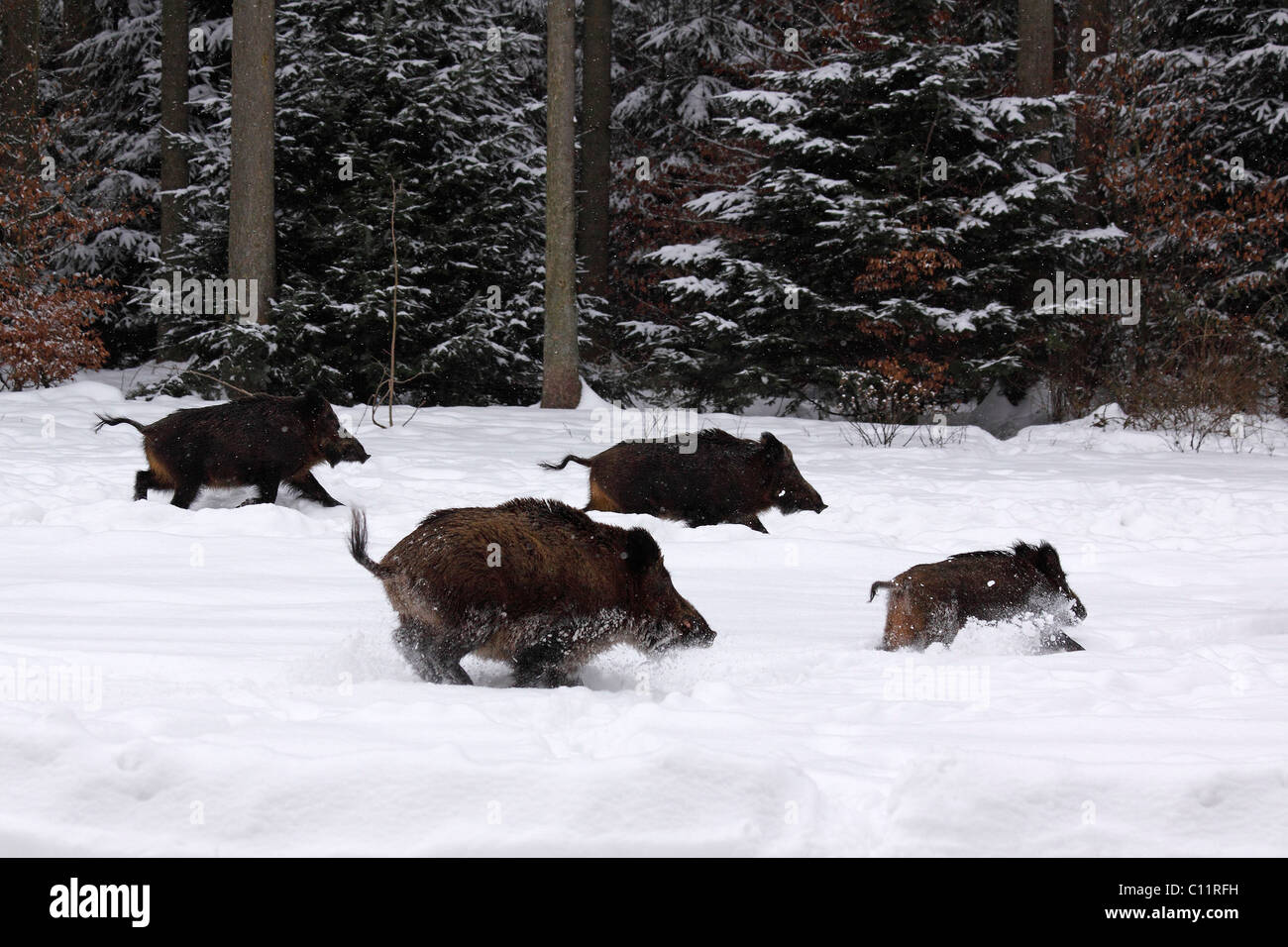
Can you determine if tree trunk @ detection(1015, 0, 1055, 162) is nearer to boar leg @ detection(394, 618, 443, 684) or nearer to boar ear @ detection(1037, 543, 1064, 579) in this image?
boar ear @ detection(1037, 543, 1064, 579)

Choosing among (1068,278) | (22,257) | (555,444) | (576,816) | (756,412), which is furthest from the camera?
(756,412)

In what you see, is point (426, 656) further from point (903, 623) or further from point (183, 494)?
point (183, 494)

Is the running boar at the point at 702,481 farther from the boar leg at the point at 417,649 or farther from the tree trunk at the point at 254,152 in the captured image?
the tree trunk at the point at 254,152

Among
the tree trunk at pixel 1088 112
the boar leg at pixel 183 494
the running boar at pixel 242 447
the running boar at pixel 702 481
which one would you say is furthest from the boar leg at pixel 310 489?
the tree trunk at pixel 1088 112

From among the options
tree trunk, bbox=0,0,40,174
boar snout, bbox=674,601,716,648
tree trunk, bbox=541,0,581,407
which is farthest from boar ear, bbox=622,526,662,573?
tree trunk, bbox=0,0,40,174

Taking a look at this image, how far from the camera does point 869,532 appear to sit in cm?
811

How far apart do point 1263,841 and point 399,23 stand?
17974 millimetres

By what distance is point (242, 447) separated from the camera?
7.94m

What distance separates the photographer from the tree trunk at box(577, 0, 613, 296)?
21016mm

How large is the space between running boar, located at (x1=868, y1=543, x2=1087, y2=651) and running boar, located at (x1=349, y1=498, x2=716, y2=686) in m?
1.02

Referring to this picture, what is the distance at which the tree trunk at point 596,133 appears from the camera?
827 inches

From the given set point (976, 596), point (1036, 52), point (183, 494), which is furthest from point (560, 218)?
point (976, 596)
